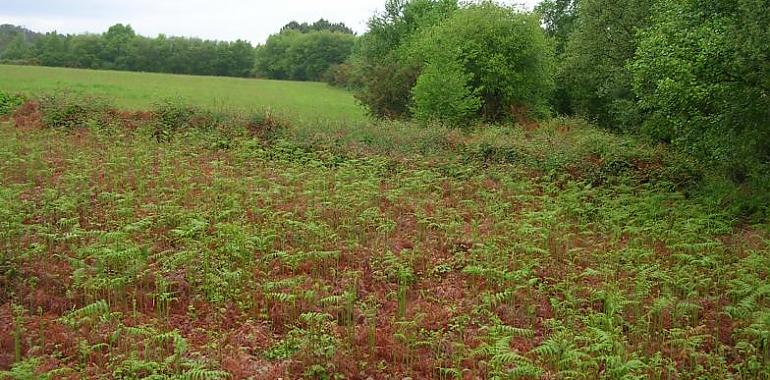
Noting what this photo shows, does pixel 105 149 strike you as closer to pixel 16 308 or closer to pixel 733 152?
pixel 16 308

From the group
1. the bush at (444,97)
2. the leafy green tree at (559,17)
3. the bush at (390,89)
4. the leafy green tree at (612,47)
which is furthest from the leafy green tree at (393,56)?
the leafy green tree at (612,47)

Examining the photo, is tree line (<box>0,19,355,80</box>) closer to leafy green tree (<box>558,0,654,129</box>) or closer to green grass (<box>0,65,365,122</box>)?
green grass (<box>0,65,365,122</box>)

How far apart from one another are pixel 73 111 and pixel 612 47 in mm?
23508

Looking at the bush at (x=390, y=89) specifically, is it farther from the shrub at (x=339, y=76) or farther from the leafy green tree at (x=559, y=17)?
the shrub at (x=339, y=76)

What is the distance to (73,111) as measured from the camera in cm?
2350

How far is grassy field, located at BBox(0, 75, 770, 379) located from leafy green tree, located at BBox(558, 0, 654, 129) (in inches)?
335

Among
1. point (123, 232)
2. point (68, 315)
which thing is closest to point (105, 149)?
point (123, 232)

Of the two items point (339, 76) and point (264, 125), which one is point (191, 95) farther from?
point (339, 76)

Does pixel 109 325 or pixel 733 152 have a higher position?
pixel 733 152

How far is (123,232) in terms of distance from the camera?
11156 mm

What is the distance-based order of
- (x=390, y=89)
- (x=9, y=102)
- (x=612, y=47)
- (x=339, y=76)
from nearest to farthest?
(x=9, y=102), (x=612, y=47), (x=390, y=89), (x=339, y=76)

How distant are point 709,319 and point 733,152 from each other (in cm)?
818

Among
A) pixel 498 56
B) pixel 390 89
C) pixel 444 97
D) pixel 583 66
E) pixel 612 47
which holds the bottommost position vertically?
pixel 444 97

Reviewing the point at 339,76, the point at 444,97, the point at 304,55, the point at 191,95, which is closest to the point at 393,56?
the point at 444,97
